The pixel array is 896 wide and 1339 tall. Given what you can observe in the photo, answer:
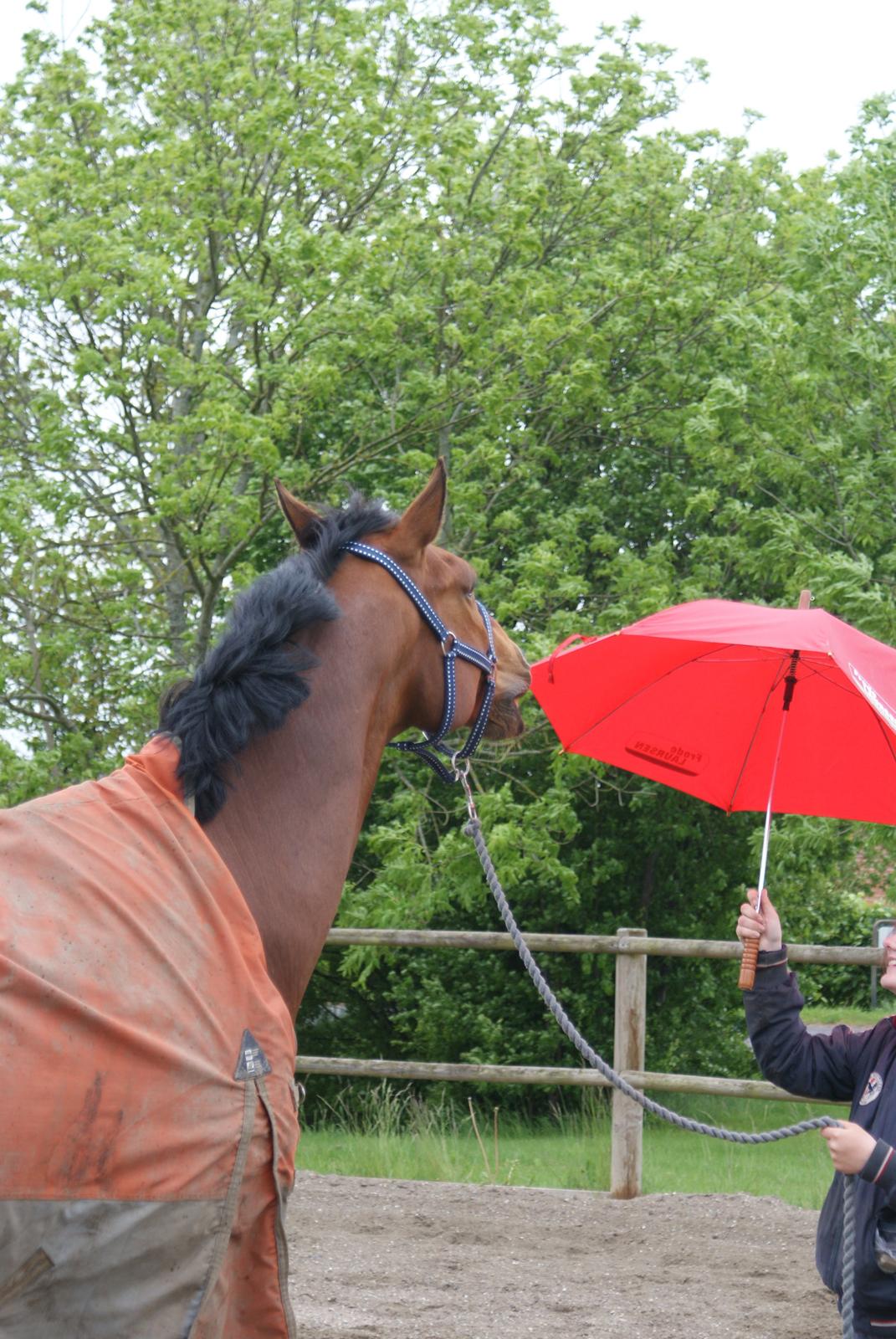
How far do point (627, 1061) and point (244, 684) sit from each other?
15.2 ft

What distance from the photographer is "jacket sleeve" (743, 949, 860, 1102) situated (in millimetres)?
3061

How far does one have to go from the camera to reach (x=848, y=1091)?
3.12 m

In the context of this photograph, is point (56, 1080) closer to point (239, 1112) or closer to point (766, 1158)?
point (239, 1112)

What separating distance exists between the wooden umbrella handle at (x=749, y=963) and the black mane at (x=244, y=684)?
1.32 metres

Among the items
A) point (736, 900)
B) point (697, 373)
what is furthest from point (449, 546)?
point (736, 900)

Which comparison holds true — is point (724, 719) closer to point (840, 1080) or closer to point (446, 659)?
point (840, 1080)

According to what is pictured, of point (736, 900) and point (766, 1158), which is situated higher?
point (736, 900)

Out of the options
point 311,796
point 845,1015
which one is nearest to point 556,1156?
point 311,796

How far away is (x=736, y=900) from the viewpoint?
10953 mm

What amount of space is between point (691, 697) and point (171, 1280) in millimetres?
2256

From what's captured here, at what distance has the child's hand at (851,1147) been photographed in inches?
101

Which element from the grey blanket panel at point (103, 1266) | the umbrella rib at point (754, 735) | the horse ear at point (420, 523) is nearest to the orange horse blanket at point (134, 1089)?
the grey blanket panel at point (103, 1266)

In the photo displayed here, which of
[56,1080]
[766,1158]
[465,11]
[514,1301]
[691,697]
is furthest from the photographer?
[465,11]

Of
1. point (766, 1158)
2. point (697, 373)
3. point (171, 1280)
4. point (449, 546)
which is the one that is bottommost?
point (766, 1158)
